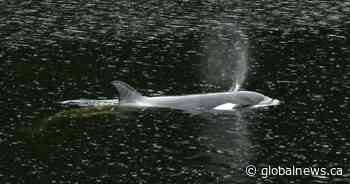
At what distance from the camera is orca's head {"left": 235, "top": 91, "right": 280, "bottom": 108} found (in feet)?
152

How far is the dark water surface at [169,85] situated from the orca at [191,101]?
0.78 meters

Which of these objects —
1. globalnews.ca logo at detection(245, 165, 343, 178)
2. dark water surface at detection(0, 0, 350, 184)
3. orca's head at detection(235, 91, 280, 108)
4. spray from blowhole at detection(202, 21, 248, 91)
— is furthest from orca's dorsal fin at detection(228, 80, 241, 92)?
globalnews.ca logo at detection(245, 165, 343, 178)

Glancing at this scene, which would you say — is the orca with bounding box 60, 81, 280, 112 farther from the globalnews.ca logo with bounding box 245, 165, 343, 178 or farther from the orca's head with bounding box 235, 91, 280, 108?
the globalnews.ca logo with bounding box 245, 165, 343, 178

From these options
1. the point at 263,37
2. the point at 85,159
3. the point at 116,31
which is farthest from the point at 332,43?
the point at 85,159

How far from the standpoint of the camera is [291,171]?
37969 millimetres

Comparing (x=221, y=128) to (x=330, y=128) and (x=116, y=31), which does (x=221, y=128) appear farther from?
(x=116, y=31)

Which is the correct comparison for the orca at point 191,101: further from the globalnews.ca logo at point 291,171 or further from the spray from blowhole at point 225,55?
the globalnews.ca logo at point 291,171

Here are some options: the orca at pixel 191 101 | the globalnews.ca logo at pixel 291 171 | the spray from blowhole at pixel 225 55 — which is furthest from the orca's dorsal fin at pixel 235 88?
the globalnews.ca logo at pixel 291 171

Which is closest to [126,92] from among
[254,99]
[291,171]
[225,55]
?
[254,99]

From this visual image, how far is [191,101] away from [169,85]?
170 inches

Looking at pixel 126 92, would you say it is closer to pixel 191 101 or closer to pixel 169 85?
pixel 191 101

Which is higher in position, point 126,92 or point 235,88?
point 126,92

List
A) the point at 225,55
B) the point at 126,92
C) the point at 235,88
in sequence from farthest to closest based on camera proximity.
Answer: the point at 225,55, the point at 235,88, the point at 126,92

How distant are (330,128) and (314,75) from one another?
9.70 meters
